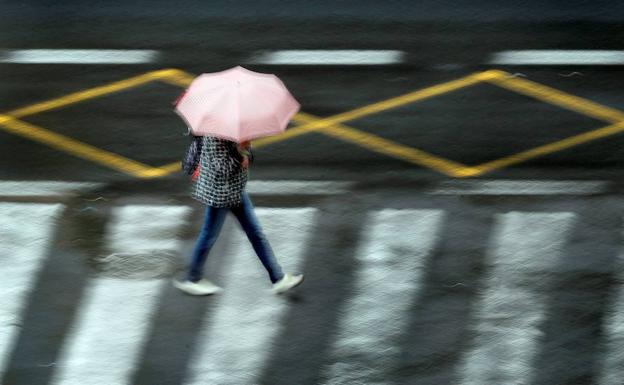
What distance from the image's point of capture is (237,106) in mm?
9891

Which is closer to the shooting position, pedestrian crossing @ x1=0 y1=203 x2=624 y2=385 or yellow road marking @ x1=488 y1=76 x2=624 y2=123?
pedestrian crossing @ x1=0 y1=203 x2=624 y2=385

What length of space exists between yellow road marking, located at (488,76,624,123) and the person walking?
4.12 metres

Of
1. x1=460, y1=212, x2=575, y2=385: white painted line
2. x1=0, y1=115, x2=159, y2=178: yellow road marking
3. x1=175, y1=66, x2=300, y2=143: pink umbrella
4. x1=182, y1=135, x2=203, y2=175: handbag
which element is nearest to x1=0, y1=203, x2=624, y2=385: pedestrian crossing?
x1=460, y1=212, x2=575, y2=385: white painted line

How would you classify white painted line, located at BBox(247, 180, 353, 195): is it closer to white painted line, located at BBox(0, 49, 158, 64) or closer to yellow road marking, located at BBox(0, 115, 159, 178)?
yellow road marking, located at BBox(0, 115, 159, 178)

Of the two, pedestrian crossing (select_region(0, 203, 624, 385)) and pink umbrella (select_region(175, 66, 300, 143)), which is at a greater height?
pink umbrella (select_region(175, 66, 300, 143))

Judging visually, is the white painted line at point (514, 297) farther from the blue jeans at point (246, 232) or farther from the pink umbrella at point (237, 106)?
the pink umbrella at point (237, 106)

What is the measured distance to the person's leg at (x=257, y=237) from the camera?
10.7 m

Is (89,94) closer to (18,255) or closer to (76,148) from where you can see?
(76,148)

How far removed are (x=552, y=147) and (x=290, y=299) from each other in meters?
3.55

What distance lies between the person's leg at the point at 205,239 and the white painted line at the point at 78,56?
4614mm

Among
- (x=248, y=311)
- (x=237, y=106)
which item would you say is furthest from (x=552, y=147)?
(x=237, y=106)

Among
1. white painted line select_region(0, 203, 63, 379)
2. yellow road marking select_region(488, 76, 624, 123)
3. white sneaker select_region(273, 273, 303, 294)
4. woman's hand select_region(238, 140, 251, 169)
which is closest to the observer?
woman's hand select_region(238, 140, 251, 169)

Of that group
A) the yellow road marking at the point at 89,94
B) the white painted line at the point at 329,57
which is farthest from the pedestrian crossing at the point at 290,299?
the white painted line at the point at 329,57

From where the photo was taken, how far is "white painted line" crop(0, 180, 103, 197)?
12555 millimetres
